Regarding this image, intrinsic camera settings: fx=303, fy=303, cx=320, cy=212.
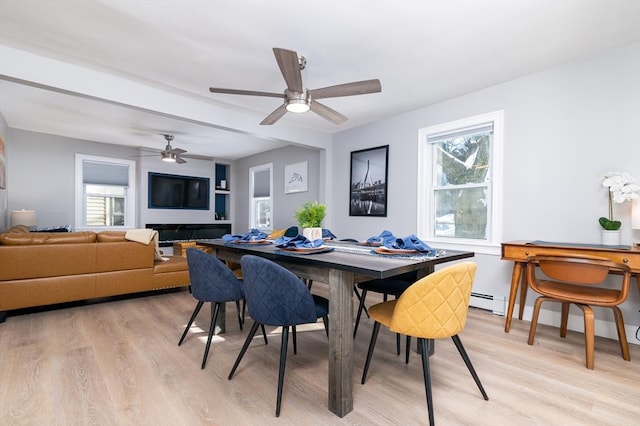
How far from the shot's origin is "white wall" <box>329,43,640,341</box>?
2.60 metres

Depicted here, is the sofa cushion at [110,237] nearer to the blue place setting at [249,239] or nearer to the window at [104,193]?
the blue place setting at [249,239]

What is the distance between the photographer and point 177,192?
713 centimetres

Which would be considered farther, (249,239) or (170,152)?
(170,152)

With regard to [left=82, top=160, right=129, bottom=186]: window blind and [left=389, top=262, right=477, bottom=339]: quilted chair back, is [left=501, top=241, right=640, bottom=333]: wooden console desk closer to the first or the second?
[left=389, top=262, right=477, bottom=339]: quilted chair back

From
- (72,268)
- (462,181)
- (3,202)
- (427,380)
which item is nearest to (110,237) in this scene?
(72,268)

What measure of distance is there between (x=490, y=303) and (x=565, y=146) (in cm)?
177

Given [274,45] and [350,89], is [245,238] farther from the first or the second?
[274,45]

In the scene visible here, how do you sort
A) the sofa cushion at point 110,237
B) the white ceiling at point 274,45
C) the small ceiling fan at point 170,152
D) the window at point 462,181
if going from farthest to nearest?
the small ceiling fan at point 170,152
the sofa cushion at point 110,237
the window at point 462,181
the white ceiling at point 274,45

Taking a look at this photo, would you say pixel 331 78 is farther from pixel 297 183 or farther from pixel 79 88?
pixel 297 183

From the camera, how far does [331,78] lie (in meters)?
3.17

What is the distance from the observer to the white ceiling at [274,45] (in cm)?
215

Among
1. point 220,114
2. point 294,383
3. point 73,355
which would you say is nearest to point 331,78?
point 220,114

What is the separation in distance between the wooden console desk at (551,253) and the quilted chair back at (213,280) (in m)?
2.38

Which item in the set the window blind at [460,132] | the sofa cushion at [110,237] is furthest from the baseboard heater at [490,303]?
the sofa cushion at [110,237]
